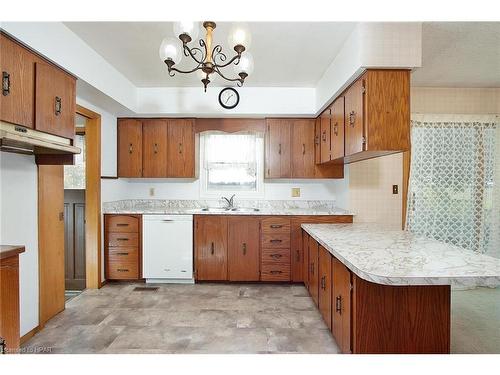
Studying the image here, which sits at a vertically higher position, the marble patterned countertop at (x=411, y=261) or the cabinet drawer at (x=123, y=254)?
the marble patterned countertop at (x=411, y=261)

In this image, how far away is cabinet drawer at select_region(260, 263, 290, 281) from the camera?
131 inches

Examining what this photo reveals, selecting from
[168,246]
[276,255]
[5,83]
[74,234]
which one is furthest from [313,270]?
[74,234]

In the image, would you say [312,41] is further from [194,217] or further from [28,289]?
[28,289]

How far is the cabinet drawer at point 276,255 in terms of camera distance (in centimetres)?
333

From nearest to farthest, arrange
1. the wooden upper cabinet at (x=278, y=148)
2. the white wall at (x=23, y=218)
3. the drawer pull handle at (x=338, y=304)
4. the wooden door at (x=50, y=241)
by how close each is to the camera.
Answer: the drawer pull handle at (x=338, y=304)
the white wall at (x=23, y=218)
the wooden door at (x=50, y=241)
the wooden upper cabinet at (x=278, y=148)

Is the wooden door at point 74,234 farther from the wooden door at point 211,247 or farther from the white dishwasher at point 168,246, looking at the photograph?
the wooden door at point 211,247

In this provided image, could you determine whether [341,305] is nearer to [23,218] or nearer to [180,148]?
[23,218]

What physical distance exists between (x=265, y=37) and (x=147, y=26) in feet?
3.17

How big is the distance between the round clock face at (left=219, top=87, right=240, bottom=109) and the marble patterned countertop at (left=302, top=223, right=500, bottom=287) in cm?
210

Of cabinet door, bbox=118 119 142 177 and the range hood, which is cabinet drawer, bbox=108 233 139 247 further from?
the range hood

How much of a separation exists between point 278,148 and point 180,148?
1.33 m

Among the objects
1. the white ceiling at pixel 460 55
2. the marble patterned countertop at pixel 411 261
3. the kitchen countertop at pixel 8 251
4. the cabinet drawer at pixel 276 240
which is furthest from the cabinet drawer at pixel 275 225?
the kitchen countertop at pixel 8 251

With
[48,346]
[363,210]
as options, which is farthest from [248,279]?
[48,346]

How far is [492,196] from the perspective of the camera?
131 inches
